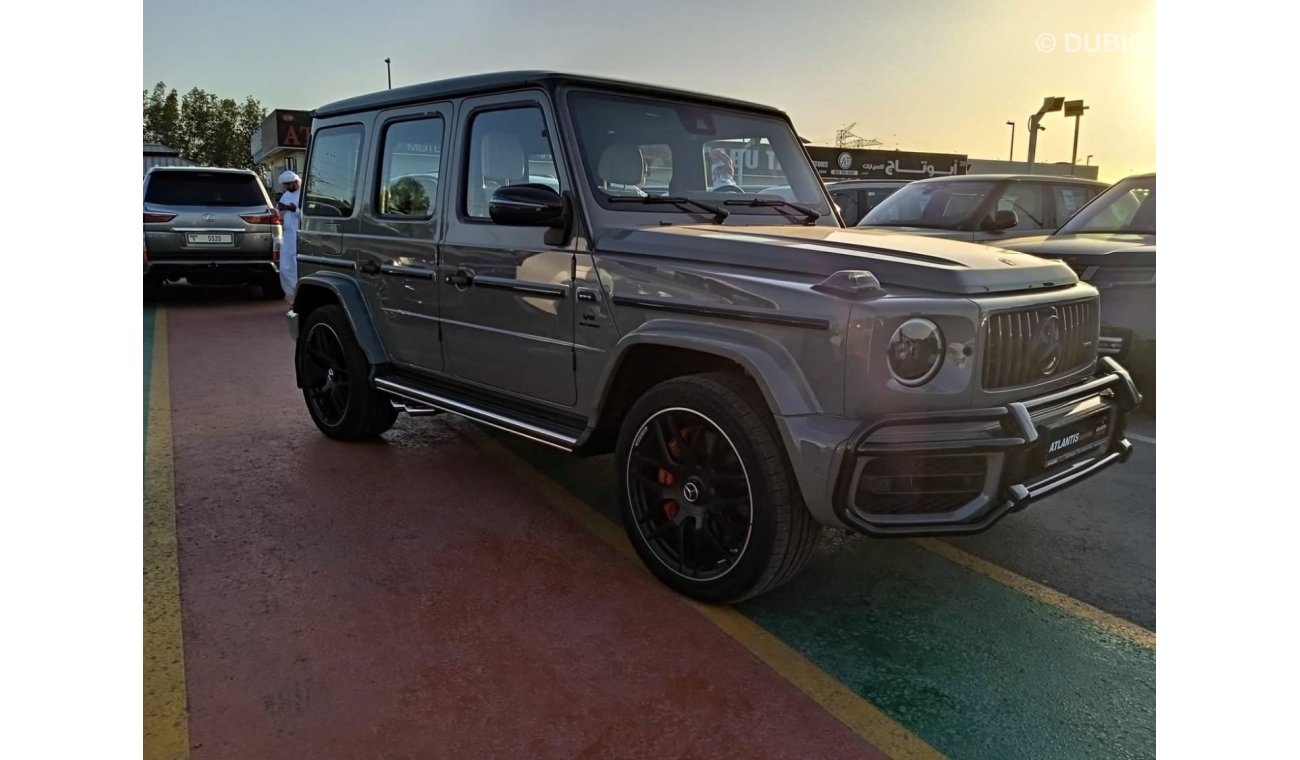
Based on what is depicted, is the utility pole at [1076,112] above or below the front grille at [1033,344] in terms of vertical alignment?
above

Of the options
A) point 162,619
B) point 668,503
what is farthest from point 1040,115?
point 162,619

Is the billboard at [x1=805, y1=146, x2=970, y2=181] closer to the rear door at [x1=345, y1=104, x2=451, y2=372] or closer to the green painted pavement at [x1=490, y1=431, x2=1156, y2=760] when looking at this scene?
the rear door at [x1=345, y1=104, x2=451, y2=372]

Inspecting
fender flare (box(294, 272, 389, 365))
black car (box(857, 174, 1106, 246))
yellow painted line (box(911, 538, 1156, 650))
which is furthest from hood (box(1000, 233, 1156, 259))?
fender flare (box(294, 272, 389, 365))

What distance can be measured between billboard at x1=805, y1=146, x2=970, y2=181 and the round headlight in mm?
29970

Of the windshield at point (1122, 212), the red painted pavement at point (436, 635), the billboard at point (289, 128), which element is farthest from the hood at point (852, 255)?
the billboard at point (289, 128)

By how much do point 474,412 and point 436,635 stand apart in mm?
1392

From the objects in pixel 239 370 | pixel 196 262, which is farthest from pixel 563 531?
pixel 196 262

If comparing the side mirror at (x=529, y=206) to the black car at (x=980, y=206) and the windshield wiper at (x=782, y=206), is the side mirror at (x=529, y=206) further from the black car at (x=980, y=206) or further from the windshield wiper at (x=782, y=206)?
the black car at (x=980, y=206)

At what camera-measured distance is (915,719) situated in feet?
8.60

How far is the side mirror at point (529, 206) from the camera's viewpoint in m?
3.56

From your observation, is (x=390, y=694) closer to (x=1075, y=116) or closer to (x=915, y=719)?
(x=915, y=719)

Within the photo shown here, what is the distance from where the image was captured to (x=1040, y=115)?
7.74m

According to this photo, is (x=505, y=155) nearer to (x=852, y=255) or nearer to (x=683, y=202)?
(x=683, y=202)

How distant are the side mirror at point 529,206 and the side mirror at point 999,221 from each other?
5.03 metres
